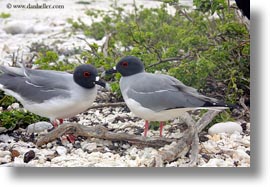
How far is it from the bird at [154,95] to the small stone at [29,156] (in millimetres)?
544

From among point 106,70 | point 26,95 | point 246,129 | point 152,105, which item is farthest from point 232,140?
point 26,95

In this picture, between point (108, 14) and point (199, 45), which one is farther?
point (108, 14)

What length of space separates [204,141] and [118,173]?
1.64ft

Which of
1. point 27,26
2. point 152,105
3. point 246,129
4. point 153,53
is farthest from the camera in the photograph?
point 27,26

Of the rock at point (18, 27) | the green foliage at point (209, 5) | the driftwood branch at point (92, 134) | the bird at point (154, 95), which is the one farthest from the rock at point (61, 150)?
the green foliage at point (209, 5)

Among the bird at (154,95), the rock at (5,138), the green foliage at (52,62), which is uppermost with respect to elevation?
the green foliage at (52,62)

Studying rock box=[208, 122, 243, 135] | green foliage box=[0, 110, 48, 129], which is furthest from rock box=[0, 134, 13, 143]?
rock box=[208, 122, 243, 135]

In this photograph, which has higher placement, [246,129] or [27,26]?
[27,26]

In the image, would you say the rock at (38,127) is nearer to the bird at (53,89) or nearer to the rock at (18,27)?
the bird at (53,89)

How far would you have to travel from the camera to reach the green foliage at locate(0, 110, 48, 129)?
397 centimetres

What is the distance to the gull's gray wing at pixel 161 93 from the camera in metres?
3.61

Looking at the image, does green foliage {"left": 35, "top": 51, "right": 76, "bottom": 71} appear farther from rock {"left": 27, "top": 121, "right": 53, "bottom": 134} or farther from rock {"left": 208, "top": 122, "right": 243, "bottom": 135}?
rock {"left": 208, "top": 122, "right": 243, "bottom": 135}

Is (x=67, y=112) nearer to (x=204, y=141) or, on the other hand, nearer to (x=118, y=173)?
(x=118, y=173)

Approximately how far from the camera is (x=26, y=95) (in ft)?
12.6
